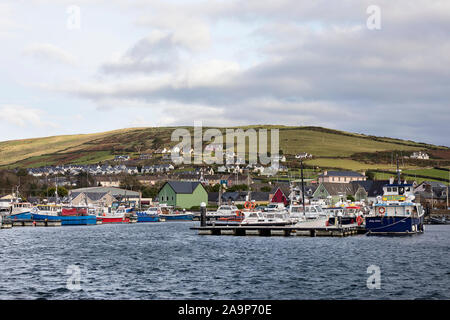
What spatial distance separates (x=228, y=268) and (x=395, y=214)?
121 ft

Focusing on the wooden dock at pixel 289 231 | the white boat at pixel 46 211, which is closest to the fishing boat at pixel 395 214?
the wooden dock at pixel 289 231

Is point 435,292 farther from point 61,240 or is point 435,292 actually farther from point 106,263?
point 61,240

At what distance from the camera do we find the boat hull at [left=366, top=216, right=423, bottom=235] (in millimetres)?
74875

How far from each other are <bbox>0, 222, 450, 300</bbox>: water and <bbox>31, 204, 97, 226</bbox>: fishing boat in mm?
48154

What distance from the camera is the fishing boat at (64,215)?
11781 centimetres

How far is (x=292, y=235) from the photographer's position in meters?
77.2

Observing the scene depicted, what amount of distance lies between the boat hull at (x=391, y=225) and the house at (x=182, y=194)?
99.2 metres

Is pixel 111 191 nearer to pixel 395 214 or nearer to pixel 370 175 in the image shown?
pixel 370 175

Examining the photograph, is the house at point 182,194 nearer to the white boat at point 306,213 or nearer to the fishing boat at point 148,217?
the fishing boat at point 148,217

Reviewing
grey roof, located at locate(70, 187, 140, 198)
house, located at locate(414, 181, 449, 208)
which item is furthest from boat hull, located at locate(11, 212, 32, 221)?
house, located at locate(414, 181, 449, 208)

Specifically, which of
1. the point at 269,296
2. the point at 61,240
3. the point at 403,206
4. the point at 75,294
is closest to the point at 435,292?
the point at 269,296

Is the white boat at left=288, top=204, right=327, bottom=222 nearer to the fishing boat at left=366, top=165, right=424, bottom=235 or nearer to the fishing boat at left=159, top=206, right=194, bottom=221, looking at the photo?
the fishing boat at left=366, top=165, right=424, bottom=235
